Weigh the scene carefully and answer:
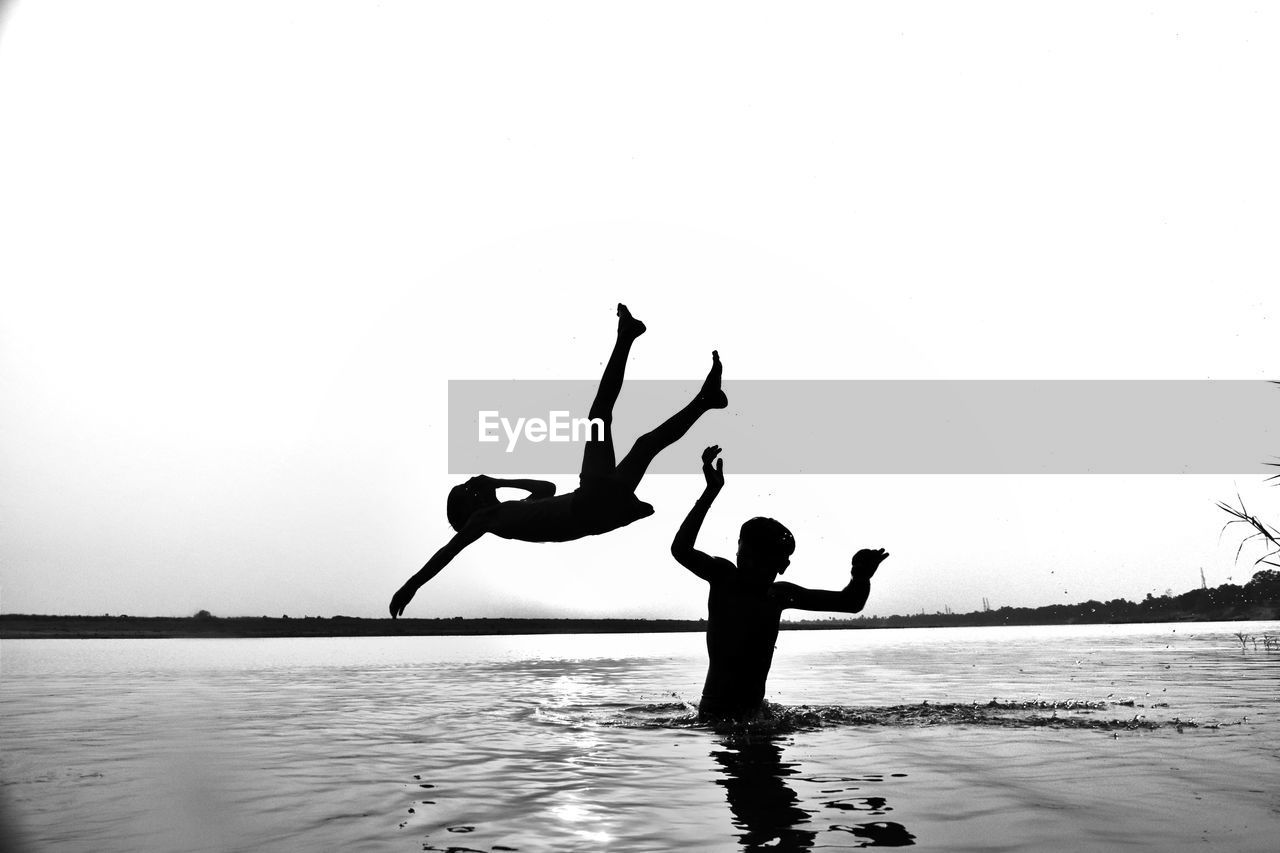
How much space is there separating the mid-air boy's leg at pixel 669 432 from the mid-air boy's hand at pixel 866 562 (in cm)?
243

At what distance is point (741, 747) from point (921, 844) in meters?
4.81

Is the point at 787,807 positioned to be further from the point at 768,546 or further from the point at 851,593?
the point at 768,546

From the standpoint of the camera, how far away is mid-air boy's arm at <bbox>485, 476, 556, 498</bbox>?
810cm

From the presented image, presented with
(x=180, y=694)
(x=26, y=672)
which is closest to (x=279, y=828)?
(x=180, y=694)

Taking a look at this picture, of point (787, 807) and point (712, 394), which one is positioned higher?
point (712, 394)

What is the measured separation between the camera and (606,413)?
7957 mm

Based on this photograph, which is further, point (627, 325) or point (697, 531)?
point (697, 531)

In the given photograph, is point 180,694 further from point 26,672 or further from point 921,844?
point 921,844

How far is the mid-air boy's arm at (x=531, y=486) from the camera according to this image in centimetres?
810

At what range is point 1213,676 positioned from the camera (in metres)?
22.1

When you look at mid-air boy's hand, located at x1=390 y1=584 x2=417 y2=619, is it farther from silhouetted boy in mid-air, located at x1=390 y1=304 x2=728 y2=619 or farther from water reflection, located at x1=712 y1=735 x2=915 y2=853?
water reflection, located at x1=712 y1=735 x2=915 y2=853

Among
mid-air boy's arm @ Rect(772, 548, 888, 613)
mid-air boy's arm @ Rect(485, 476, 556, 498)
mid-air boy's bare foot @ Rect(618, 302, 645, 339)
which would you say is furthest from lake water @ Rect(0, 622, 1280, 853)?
mid-air boy's bare foot @ Rect(618, 302, 645, 339)

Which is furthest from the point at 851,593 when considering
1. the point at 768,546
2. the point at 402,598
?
the point at 402,598

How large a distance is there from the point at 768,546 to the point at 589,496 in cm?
351
